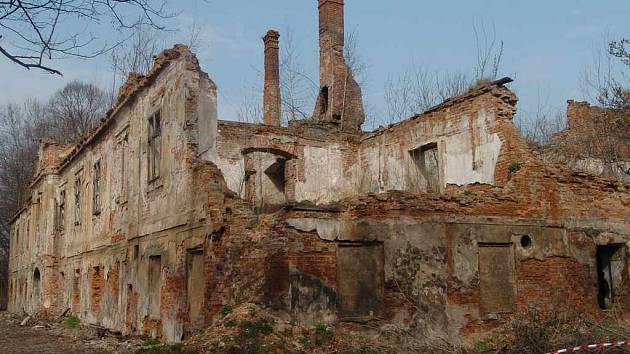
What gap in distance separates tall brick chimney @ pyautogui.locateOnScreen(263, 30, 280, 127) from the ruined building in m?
6.72

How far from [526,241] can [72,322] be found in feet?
45.4

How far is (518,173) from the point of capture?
12797mm

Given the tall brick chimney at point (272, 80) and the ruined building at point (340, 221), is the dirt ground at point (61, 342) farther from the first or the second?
the tall brick chimney at point (272, 80)

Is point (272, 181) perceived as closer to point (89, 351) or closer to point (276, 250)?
point (89, 351)

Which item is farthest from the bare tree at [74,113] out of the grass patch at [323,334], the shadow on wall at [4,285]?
the grass patch at [323,334]

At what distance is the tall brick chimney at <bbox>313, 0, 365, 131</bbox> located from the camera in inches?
842

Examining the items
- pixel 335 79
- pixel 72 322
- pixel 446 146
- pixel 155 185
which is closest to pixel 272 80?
pixel 335 79

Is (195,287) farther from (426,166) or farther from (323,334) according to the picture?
→ (426,166)

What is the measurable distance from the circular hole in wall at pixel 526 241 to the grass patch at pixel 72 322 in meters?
12.9

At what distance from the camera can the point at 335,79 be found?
21.9 meters

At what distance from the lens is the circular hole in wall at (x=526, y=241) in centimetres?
1256

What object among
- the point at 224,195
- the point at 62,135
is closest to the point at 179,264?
the point at 224,195

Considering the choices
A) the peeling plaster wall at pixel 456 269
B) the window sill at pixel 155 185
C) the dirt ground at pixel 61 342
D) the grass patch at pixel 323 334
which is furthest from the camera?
the window sill at pixel 155 185

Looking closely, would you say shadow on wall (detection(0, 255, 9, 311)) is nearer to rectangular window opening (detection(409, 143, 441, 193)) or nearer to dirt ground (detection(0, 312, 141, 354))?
dirt ground (detection(0, 312, 141, 354))
